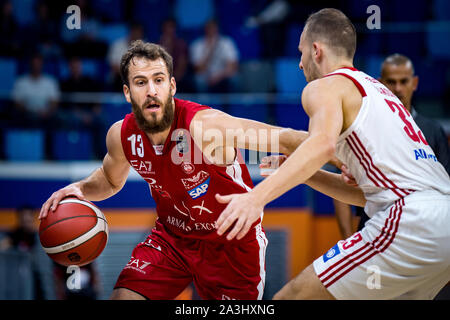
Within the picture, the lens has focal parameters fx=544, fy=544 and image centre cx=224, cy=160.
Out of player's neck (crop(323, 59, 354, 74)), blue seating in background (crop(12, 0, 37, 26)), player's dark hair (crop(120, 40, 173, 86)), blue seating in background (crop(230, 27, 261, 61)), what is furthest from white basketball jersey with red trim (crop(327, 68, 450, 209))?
blue seating in background (crop(12, 0, 37, 26))

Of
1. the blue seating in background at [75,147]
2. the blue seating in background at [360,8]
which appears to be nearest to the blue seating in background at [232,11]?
the blue seating in background at [360,8]

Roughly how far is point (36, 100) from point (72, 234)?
4571 mm

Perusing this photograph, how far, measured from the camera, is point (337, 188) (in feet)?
11.2

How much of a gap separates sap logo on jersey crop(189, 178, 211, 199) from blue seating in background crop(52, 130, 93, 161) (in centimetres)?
378

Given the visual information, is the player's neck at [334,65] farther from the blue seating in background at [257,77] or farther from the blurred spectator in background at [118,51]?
the blurred spectator in background at [118,51]

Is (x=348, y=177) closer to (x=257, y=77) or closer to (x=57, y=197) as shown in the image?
(x=57, y=197)

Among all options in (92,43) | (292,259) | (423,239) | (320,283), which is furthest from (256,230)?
(92,43)

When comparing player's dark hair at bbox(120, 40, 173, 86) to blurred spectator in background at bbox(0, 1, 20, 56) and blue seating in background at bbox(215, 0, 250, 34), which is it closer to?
blurred spectator in background at bbox(0, 1, 20, 56)

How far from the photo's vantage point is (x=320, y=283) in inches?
107

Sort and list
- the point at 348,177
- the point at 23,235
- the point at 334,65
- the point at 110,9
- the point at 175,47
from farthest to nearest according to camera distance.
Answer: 1. the point at 110,9
2. the point at 175,47
3. the point at 23,235
4. the point at 348,177
5. the point at 334,65

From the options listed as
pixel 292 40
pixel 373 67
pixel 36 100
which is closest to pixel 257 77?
pixel 292 40

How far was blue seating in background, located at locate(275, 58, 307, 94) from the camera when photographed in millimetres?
7539

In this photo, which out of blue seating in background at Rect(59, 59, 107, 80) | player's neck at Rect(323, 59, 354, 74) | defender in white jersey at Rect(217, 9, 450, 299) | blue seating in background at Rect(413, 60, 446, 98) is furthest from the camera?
blue seating in background at Rect(59, 59, 107, 80)

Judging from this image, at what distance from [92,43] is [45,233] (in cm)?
545
